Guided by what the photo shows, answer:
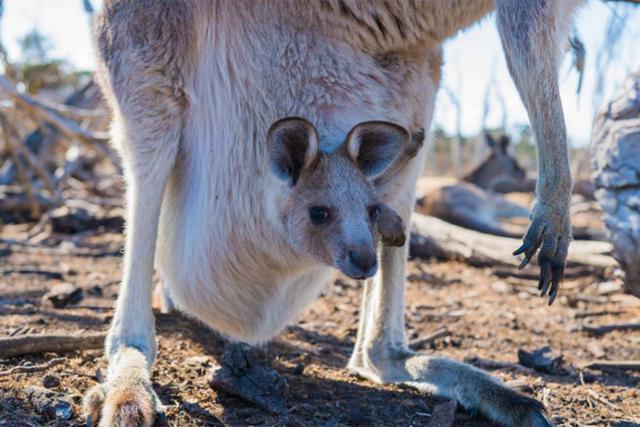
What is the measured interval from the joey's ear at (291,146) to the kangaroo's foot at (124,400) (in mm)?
814

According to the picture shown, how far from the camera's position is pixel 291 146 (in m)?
2.38

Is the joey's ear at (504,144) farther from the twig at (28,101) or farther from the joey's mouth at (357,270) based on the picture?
the joey's mouth at (357,270)

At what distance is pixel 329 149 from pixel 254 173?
0.31 m

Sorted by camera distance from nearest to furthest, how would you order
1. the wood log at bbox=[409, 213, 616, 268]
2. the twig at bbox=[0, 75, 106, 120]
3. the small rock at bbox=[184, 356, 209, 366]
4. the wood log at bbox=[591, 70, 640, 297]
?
1. the small rock at bbox=[184, 356, 209, 366]
2. the wood log at bbox=[591, 70, 640, 297]
3. the twig at bbox=[0, 75, 106, 120]
4. the wood log at bbox=[409, 213, 616, 268]

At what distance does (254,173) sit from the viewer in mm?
2654

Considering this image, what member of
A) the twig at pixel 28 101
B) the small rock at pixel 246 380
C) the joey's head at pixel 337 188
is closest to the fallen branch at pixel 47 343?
the small rock at pixel 246 380

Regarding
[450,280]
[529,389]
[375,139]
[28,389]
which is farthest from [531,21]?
[450,280]

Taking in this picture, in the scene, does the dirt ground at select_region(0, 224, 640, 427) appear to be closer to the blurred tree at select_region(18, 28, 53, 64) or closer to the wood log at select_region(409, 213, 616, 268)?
the wood log at select_region(409, 213, 616, 268)

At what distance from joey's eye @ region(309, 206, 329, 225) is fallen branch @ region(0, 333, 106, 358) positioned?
1104 millimetres

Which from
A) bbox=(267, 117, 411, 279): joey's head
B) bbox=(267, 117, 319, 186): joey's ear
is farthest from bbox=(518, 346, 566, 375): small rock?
bbox=(267, 117, 319, 186): joey's ear

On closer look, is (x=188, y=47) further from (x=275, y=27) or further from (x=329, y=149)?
(x=329, y=149)

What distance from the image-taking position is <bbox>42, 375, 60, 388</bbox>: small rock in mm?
2399

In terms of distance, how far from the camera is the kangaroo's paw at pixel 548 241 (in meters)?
2.27

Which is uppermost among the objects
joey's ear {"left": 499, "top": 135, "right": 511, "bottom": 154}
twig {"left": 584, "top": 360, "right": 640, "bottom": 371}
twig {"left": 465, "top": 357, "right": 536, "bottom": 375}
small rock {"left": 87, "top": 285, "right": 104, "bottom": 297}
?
joey's ear {"left": 499, "top": 135, "right": 511, "bottom": 154}
